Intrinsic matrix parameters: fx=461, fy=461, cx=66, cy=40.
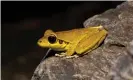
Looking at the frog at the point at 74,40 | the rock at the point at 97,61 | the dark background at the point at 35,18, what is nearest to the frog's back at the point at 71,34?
the frog at the point at 74,40

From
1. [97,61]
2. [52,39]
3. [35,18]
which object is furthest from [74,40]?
[35,18]

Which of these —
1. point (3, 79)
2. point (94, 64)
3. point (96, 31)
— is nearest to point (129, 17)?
point (96, 31)

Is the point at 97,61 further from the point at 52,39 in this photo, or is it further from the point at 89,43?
the point at 52,39

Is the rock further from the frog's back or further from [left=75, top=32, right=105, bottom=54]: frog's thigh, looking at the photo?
the frog's back

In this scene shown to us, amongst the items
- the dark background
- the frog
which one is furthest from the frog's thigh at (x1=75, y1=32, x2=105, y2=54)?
the dark background

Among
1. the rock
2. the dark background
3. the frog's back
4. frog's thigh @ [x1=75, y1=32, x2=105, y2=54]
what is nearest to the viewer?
the rock

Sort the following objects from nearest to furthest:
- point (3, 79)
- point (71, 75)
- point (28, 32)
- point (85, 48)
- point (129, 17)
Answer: point (71, 75) < point (85, 48) < point (129, 17) < point (3, 79) < point (28, 32)

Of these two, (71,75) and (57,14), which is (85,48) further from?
(57,14)
